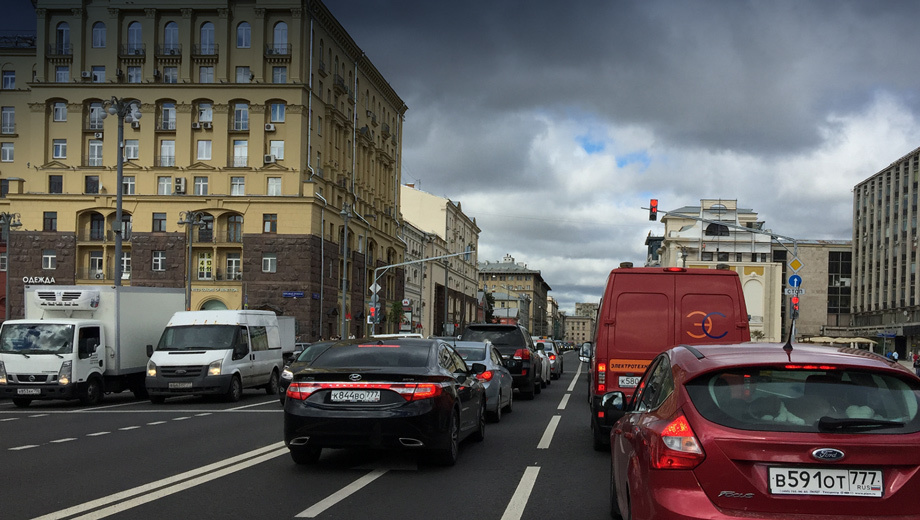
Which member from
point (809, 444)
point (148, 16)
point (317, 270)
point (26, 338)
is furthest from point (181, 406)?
point (148, 16)

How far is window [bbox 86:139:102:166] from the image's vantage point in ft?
218

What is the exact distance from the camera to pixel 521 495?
8805 millimetres

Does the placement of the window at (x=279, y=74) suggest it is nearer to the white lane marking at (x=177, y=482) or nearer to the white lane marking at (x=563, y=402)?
the white lane marking at (x=563, y=402)

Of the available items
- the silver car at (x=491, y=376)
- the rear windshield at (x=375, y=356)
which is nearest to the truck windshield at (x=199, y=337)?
the silver car at (x=491, y=376)

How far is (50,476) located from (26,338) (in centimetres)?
1304

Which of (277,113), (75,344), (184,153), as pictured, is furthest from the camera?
(184,153)

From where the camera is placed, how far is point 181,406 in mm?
21500

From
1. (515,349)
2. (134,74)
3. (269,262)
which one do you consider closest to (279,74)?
(134,74)

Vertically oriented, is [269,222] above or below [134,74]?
below

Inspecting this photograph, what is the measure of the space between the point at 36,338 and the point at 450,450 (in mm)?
14601

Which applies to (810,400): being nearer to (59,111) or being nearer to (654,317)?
(654,317)

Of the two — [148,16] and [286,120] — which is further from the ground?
[148,16]

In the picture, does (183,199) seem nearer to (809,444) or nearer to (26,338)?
(26,338)

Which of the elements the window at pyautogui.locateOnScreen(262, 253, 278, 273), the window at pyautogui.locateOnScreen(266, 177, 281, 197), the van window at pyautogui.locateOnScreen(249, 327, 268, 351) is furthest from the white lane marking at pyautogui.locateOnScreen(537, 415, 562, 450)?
the window at pyautogui.locateOnScreen(266, 177, 281, 197)
